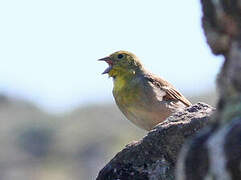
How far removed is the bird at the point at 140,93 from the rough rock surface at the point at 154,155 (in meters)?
3.74

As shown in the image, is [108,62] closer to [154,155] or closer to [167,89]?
[167,89]

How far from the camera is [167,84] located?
1067 cm

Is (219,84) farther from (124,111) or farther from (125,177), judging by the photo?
(124,111)

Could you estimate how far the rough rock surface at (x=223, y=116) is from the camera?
3027 mm

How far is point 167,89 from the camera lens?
34.5ft

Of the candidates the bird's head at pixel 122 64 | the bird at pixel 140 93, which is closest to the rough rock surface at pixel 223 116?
the bird at pixel 140 93

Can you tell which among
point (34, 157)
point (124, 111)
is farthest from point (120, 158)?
point (34, 157)

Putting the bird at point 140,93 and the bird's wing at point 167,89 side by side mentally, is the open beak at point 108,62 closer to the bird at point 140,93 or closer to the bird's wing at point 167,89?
the bird at point 140,93

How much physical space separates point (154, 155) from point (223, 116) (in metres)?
2.86

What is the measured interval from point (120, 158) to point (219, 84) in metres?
2.82

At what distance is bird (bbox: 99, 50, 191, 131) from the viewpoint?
9.99m

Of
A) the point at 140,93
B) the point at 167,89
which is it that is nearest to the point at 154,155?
the point at 140,93

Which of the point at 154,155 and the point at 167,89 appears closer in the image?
the point at 154,155

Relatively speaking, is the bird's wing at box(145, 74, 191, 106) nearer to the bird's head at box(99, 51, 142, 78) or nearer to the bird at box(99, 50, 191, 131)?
the bird at box(99, 50, 191, 131)
